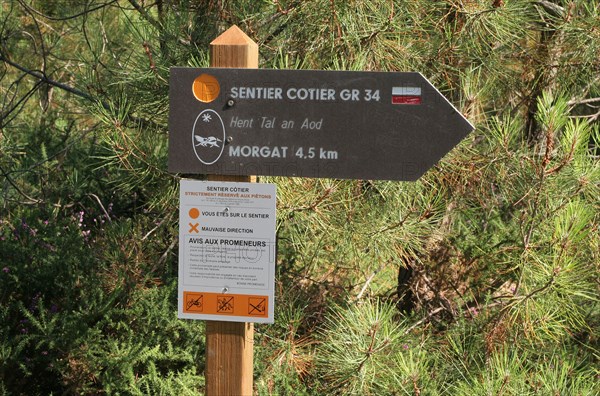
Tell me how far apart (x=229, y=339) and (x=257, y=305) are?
0.11 metres

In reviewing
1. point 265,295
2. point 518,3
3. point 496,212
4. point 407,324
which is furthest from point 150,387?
point 518,3

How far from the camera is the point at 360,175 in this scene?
1.77 metres

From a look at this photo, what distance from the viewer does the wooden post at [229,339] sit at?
179cm

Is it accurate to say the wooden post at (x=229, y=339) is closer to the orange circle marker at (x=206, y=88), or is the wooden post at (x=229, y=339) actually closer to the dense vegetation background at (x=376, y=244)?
the orange circle marker at (x=206, y=88)

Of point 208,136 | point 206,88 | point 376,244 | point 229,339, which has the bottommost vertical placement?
point 229,339

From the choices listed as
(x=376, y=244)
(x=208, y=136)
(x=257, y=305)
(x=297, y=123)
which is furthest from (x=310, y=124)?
(x=376, y=244)

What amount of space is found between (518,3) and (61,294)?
78.8 inches

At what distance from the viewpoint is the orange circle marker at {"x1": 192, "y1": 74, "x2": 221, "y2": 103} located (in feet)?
5.82

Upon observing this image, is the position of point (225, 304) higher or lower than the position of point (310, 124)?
lower

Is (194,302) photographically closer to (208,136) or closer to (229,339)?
(229,339)

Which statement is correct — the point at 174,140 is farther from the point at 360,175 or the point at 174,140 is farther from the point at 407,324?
the point at 407,324

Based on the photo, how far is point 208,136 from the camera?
70.2 inches

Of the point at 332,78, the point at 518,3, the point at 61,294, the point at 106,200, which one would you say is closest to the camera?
the point at 332,78

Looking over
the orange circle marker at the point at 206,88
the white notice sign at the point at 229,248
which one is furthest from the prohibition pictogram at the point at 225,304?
the orange circle marker at the point at 206,88
